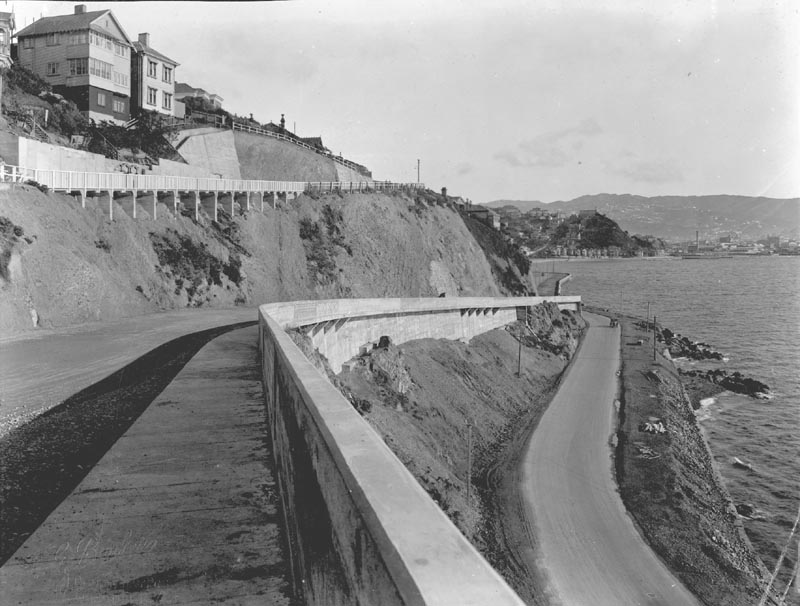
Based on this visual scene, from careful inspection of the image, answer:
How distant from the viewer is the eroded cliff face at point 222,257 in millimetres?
25906

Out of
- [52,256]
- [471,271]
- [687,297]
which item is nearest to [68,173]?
[52,256]

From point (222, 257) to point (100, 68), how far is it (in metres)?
22.0

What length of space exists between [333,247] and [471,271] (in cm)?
2347

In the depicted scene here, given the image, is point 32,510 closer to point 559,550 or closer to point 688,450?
point 559,550

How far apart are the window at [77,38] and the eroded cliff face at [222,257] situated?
19.1 meters

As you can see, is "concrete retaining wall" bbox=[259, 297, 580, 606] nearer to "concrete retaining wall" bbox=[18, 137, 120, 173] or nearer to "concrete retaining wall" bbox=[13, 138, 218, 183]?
"concrete retaining wall" bbox=[13, 138, 218, 183]

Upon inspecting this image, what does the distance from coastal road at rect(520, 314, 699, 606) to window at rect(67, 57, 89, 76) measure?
147 ft

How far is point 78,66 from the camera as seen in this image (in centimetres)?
5000

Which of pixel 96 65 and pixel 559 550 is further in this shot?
pixel 96 65

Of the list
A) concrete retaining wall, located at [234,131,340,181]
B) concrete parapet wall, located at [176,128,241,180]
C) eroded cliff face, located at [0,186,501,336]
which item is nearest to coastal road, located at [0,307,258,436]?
eroded cliff face, located at [0,186,501,336]

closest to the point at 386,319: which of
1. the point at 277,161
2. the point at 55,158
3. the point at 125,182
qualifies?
the point at 125,182

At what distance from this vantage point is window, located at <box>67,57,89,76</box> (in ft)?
163

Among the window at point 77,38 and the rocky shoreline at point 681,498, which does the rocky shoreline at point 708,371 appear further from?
the window at point 77,38

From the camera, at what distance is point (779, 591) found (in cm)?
2011
